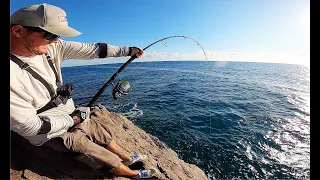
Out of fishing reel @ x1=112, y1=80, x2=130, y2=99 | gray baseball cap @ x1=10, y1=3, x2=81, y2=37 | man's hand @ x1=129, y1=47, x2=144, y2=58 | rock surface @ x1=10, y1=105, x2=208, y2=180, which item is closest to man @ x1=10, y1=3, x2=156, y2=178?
gray baseball cap @ x1=10, y1=3, x2=81, y2=37

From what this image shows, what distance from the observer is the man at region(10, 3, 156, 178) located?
9.95 ft

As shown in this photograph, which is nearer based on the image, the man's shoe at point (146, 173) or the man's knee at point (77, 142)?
the man's knee at point (77, 142)

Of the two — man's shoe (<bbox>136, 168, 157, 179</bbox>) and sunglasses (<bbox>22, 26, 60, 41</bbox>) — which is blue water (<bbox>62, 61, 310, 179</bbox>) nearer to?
man's shoe (<bbox>136, 168, 157, 179</bbox>)

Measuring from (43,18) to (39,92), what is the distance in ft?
3.82

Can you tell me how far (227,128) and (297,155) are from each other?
351 cm

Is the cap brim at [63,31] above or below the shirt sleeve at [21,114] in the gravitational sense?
above

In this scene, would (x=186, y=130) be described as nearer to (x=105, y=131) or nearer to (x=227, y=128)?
(x=227, y=128)

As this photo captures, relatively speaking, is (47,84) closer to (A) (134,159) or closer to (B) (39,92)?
(B) (39,92)

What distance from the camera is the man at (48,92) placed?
3033 mm

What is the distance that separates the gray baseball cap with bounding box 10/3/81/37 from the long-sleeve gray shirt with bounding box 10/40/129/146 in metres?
0.56

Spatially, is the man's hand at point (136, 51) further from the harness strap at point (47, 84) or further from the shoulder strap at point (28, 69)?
the shoulder strap at point (28, 69)

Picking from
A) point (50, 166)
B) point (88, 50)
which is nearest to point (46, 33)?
point (88, 50)

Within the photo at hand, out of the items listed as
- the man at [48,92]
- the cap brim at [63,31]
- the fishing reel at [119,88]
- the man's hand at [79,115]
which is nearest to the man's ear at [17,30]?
the man at [48,92]
